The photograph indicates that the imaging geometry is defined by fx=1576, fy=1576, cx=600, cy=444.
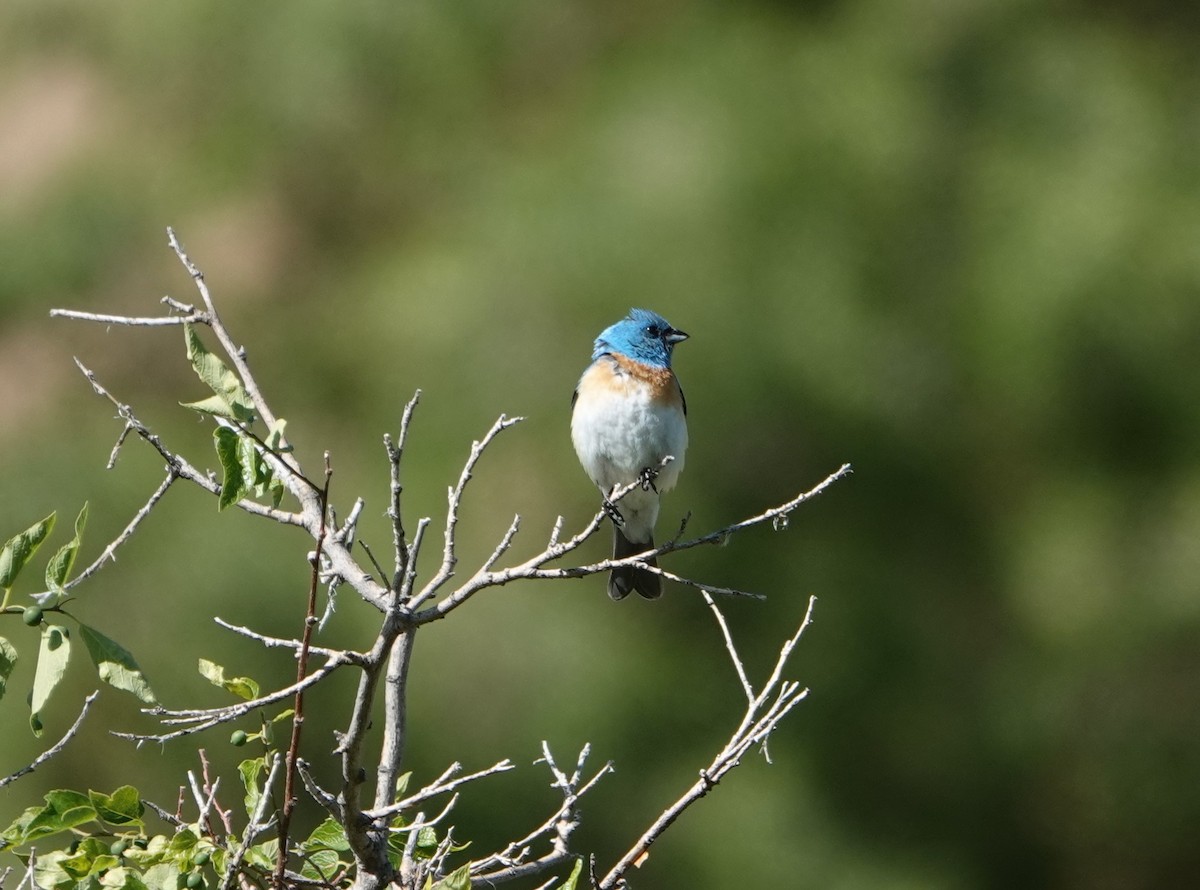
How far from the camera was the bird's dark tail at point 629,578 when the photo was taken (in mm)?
4871

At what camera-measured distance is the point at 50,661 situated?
2.29 m

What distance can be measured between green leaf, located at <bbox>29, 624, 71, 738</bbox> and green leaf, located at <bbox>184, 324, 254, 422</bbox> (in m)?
0.40

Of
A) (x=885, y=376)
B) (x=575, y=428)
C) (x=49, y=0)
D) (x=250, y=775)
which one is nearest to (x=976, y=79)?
(x=885, y=376)

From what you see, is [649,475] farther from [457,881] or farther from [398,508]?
[457,881]

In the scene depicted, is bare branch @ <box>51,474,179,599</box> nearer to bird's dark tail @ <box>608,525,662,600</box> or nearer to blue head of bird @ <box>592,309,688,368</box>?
bird's dark tail @ <box>608,525,662,600</box>

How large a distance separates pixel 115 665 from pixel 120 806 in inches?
10.9

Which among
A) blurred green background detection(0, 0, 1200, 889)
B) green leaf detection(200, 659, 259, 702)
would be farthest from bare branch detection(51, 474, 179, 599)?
blurred green background detection(0, 0, 1200, 889)

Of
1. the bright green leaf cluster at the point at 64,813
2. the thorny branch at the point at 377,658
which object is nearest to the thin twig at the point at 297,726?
the thorny branch at the point at 377,658

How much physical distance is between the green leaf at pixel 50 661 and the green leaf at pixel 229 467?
0.30 metres

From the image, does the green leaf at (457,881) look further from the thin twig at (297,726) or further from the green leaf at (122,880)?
the green leaf at (122,880)

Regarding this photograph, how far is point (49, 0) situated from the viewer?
836 centimetres

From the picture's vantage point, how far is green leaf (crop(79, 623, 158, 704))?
2.23 m

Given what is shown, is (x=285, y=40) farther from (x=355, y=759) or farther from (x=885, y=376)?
(x=355, y=759)

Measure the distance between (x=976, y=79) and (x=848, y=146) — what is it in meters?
0.92
